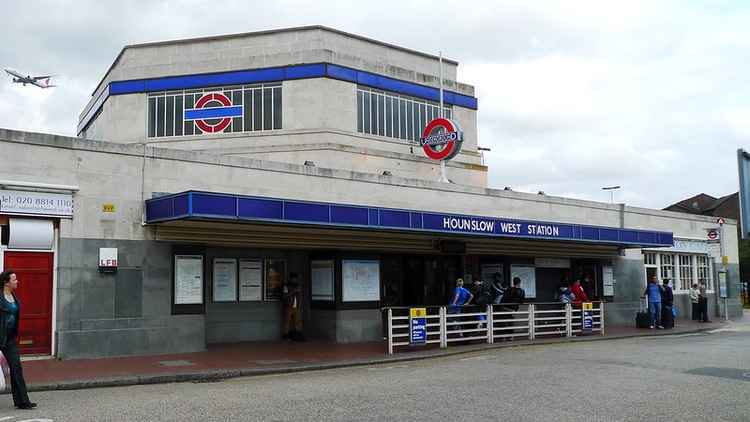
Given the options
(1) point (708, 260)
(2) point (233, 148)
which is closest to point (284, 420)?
(2) point (233, 148)

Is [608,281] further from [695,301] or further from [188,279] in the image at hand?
[188,279]

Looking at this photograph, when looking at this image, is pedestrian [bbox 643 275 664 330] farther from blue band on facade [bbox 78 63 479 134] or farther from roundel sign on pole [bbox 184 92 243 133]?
roundel sign on pole [bbox 184 92 243 133]

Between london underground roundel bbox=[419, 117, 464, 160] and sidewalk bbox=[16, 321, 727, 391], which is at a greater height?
london underground roundel bbox=[419, 117, 464, 160]

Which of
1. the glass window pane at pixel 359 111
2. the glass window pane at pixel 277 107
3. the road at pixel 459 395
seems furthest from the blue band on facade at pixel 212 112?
the road at pixel 459 395

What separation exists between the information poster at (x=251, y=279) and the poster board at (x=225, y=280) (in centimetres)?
23

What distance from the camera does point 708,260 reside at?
3206 centimetres

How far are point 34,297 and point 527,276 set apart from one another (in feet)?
50.7

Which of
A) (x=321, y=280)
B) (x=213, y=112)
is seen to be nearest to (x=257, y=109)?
(x=213, y=112)

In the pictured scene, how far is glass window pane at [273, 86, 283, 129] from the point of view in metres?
29.5

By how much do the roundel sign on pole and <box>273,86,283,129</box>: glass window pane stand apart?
1.40 metres

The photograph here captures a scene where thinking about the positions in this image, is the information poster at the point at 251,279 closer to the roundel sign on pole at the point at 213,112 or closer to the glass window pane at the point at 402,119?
the roundel sign on pole at the point at 213,112

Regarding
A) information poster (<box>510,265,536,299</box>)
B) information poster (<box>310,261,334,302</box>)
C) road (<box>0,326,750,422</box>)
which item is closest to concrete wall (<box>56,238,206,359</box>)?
road (<box>0,326,750,422</box>)

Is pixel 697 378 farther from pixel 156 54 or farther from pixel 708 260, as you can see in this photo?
pixel 156 54

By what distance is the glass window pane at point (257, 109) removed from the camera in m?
29.6
